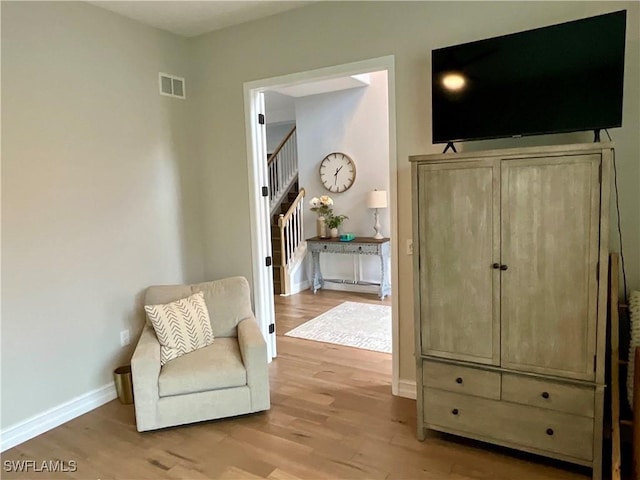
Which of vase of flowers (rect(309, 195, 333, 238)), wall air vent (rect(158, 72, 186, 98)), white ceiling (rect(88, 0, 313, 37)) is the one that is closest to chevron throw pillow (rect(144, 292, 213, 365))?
wall air vent (rect(158, 72, 186, 98))

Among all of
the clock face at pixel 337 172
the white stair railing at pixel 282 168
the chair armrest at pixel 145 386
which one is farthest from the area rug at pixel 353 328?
the white stair railing at pixel 282 168

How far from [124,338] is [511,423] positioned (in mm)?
2731

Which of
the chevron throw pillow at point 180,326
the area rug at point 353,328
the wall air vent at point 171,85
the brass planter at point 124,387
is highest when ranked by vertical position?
the wall air vent at point 171,85

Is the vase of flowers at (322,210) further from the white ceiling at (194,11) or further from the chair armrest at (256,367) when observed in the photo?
the chair armrest at (256,367)

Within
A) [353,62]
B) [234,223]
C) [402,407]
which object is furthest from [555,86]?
[234,223]

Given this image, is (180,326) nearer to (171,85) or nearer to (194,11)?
(171,85)

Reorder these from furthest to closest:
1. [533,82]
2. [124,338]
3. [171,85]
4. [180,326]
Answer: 1. [171,85]
2. [124,338]
3. [180,326]
4. [533,82]

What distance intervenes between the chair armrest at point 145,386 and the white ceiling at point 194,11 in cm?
240

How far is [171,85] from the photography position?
3.71 m

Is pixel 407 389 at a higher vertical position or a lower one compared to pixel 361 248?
lower

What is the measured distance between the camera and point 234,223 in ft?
12.7

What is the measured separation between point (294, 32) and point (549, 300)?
8.34 feet

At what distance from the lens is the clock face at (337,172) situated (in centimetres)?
Result: 656

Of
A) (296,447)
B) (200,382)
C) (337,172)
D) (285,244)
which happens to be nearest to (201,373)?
(200,382)
